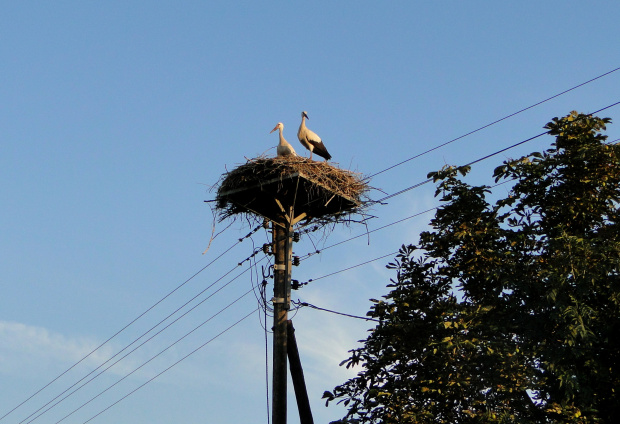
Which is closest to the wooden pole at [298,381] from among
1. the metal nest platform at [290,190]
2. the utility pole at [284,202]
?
the utility pole at [284,202]

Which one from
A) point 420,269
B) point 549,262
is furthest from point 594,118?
point 420,269

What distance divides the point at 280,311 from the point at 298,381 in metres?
1.05

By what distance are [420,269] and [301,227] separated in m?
3.19

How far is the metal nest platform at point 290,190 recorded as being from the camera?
497 inches

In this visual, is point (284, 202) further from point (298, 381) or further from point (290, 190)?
point (298, 381)

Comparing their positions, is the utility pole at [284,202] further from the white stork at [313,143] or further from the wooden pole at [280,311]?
the white stork at [313,143]

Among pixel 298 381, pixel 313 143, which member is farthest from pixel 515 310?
pixel 313 143

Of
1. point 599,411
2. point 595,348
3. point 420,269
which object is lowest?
point 599,411

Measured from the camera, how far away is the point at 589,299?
31.2ft

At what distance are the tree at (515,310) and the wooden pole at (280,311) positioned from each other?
4.99 ft

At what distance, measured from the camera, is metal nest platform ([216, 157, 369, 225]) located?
1262cm

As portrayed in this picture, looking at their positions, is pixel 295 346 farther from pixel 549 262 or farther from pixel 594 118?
pixel 594 118

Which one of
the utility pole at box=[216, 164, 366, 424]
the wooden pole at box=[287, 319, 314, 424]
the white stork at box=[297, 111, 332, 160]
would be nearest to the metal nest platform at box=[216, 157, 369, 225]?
the utility pole at box=[216, 164, 366, 424]

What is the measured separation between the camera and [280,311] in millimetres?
12039
